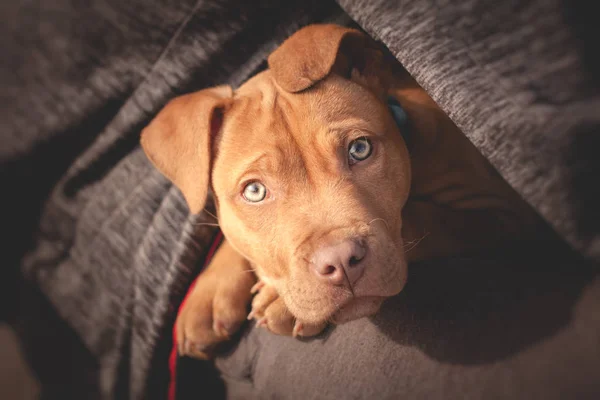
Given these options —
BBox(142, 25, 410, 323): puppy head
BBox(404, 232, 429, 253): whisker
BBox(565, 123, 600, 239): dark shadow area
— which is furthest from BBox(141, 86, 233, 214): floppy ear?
BBox(565, 123, 600, 239): dark shadow area

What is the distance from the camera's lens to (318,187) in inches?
81.0

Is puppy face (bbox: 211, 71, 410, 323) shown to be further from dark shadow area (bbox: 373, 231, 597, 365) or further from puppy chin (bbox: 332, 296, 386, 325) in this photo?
dark shadow area (bbox: 373, 231, 597, 365)

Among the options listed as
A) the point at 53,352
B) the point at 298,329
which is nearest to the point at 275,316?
the point at 298,329

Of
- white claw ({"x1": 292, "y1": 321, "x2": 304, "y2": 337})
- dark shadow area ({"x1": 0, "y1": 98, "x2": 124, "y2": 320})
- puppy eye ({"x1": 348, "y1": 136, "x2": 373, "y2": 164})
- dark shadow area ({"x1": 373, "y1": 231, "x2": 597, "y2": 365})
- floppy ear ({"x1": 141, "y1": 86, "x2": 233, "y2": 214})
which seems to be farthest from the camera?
dark shadow area ({"x1": 0, "y1": 98, "x2": 124, "y2": 320})

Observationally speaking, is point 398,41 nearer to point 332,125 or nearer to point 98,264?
point 332,125

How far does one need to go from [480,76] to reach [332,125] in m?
0.76

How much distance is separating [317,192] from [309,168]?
123 mm

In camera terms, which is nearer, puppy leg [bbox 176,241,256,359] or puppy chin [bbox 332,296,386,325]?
puppy chin [bbox 332,296,386,325]

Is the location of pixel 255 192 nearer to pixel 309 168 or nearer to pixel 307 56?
pixel 309 168

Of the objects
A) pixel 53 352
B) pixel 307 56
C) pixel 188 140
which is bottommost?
pixel 53 352

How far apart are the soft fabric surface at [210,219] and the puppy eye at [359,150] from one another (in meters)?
0.47

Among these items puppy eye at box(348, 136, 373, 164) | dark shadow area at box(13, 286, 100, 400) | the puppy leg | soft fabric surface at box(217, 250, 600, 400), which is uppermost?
puppy eye at box(348, 136, 373, 164)

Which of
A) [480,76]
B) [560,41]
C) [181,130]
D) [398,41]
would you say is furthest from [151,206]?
[560,41]

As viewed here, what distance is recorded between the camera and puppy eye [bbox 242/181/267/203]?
7.20ft
